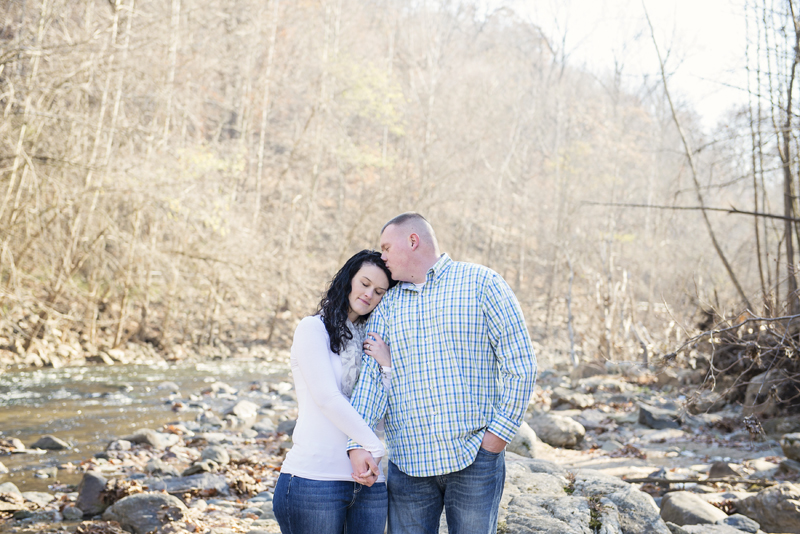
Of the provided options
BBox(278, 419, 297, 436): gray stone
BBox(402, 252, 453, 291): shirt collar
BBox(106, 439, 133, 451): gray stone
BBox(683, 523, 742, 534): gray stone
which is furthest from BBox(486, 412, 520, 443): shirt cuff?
BBox(278, 419, 297, 436): gray stone

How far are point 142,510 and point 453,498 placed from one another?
12.3 ft

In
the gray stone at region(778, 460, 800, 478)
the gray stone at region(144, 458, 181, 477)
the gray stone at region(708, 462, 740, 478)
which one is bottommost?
A: the gray stone at region(144, 458, 181, 477)

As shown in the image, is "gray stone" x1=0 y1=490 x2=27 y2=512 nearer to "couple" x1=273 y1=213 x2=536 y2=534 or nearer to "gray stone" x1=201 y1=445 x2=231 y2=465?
"gray stone" x1=201 y1=445 x2=231 y2=465

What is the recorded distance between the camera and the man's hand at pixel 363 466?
2.63m

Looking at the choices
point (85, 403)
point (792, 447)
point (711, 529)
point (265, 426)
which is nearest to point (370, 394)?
point (711, 529)

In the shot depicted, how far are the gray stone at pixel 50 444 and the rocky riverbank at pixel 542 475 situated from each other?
2 cm

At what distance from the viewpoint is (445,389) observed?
2799mm

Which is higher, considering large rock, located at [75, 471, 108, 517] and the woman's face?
the woman's face

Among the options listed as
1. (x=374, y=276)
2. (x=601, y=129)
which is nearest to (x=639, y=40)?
(x=601, y=129)

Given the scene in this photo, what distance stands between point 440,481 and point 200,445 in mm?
6884

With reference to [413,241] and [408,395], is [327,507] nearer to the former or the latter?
[408,395]

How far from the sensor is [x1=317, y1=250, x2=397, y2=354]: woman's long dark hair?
2863mm

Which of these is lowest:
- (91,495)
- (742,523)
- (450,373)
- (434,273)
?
(91,495)

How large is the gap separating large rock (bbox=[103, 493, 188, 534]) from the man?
334cm
